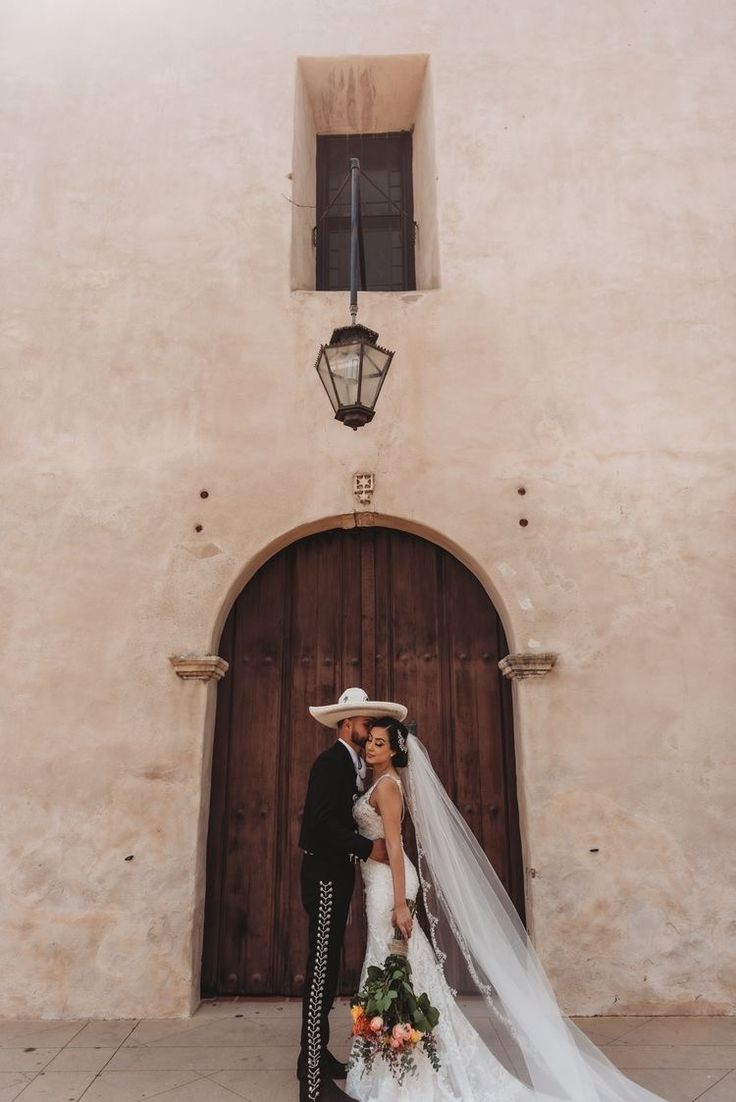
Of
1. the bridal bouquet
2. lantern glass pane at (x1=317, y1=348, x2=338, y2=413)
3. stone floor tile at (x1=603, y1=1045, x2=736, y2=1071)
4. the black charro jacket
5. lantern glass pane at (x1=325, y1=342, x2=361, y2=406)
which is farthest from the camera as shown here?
lantern glass pane at (x1=317, y1=348, x2=338, y2=413)

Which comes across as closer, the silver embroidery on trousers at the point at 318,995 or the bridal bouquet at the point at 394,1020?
the bridal bouquet at the point at 394,1020

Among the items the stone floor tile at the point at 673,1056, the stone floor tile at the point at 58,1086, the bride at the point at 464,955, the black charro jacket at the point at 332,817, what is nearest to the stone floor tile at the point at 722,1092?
the stone floor tile at the point at 673,1056

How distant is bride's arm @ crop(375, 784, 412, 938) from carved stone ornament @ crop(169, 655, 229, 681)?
1.68 metres

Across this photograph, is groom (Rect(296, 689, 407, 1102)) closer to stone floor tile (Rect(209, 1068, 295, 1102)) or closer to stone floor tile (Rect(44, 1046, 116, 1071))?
stone floor tile (Rect(209, 1068, 295, 1102))

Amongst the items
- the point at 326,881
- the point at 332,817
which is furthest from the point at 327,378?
the point at 326,881

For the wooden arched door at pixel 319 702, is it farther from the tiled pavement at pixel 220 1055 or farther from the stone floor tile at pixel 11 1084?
the stone floor tile at pixel 11 1084

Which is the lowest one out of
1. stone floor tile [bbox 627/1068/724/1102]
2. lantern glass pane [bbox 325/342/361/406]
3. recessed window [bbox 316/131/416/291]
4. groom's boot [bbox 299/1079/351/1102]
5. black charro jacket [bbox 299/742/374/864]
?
stone floor tile [bbox 627/1068/724/1102]

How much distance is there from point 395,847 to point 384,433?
110 inches

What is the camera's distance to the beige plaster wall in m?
4.64

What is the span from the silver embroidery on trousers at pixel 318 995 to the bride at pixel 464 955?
0.19m

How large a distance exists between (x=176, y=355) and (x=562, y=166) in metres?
3.15

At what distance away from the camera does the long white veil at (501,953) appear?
10.8 feet

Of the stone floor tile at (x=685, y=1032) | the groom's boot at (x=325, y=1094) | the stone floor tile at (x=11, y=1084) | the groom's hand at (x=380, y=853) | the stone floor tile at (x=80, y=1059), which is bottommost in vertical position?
the stone floor tile at (x=80, y=1059)

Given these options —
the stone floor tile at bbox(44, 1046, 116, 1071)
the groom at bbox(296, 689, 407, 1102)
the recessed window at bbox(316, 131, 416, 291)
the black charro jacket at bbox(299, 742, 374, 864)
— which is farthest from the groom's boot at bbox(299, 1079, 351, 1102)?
the recessed window at bbox(316, 131, 416, 291)
